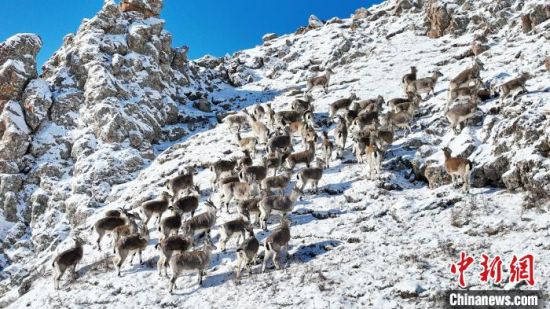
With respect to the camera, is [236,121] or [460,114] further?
[236,121]

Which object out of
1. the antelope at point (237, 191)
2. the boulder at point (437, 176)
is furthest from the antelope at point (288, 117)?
the boulder at point (437, 176)

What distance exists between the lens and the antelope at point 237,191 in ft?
69.7

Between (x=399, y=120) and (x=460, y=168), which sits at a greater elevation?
(x=399, y=120)

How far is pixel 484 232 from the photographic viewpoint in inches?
640

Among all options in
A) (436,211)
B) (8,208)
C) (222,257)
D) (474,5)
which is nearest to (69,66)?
(8,208)

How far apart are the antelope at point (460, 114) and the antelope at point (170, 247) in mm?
13946

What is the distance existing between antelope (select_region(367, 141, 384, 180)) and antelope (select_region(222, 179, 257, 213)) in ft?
17.6

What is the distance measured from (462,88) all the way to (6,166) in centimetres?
3047

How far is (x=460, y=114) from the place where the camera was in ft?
77.0

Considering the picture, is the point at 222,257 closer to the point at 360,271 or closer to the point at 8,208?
the point at 360,271

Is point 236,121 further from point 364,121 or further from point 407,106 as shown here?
point 407,106

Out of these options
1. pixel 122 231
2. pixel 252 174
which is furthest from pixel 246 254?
pixel 252 174

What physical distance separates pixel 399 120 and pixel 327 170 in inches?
197

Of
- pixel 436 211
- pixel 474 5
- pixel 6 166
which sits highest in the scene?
pixel 474 5
